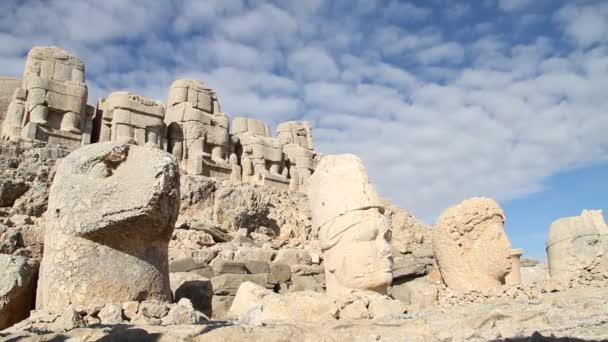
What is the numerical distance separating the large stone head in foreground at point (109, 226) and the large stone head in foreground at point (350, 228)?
5.76 ft

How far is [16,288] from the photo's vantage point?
408cm

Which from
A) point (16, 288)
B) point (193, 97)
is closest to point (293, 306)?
point (16, 288)

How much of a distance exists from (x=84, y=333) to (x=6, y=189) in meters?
10.3

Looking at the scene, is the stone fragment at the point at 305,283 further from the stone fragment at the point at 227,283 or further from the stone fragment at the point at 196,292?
the stone fragment at the point at 196,292

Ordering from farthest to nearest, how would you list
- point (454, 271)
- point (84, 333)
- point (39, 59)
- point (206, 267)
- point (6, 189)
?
point (39, 59) < point (6, 189) < point (206, 267) < point (454, 271) < point (84, 333)

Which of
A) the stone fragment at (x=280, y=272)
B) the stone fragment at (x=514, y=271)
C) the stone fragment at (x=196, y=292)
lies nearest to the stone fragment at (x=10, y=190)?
the stone fragment at (x=280, y=272)

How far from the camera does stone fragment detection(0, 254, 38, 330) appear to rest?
156 inches

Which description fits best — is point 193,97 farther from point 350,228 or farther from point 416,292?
point 350,228

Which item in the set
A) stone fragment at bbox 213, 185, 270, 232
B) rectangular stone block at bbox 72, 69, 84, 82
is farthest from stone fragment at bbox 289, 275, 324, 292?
rectangular stone block at bbox 72, 69, 84, 82

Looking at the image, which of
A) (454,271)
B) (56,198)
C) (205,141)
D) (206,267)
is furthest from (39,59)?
(454,271)

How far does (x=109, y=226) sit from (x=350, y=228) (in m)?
2.40

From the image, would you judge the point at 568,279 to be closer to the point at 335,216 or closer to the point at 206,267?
the point at 335,216

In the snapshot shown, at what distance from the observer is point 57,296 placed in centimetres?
391

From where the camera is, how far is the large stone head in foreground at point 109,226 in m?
3.96
